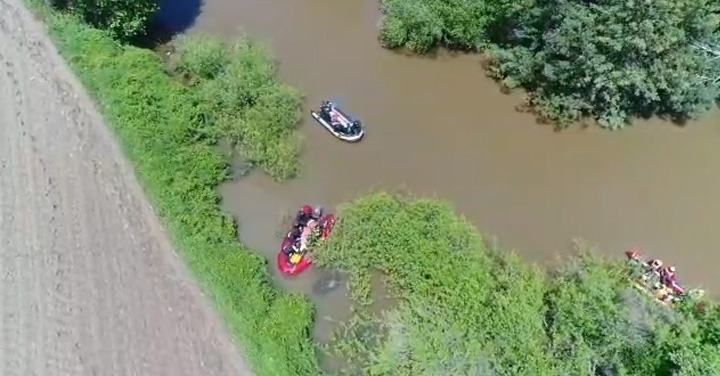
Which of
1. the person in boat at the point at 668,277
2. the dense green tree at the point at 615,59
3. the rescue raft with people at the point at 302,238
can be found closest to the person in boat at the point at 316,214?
the rescue raft with people at the point at 302,238

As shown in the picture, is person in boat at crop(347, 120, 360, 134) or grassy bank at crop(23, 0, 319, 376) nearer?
grassy bank at crop(23, 0, 319, 376)

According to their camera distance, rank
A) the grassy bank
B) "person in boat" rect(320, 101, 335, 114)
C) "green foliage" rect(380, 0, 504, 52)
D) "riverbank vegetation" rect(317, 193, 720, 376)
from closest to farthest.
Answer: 1. "riverbank vegetation" rect(317, 193, 720, 376)
2. the grassy bank
3. "person in boat" rect(320, 101, 335, 114)
4. "green foliage" rect(380, 0, 504, 52)

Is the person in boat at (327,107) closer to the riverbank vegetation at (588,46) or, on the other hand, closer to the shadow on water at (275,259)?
the shadow on water at (275,259)

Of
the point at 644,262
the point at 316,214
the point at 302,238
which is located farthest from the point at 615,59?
the point at 302,238

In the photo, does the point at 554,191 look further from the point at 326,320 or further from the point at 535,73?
the point at 326,320

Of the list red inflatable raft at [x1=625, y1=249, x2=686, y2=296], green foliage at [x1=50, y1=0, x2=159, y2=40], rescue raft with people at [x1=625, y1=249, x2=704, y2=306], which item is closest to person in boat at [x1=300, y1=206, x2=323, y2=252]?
rescue raft with people at [x1=625, y1=249, x2=704, y2=306]

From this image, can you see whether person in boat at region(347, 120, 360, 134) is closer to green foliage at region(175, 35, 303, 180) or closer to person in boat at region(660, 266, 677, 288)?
green foliage at region(175, 35, 303, 180)

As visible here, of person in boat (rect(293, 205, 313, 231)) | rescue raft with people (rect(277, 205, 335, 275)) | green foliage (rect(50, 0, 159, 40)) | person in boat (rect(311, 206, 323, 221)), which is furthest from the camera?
green foliage (rect(50, 0, 159, 40))

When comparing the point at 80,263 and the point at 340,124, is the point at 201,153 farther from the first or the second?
the point at 80,263
